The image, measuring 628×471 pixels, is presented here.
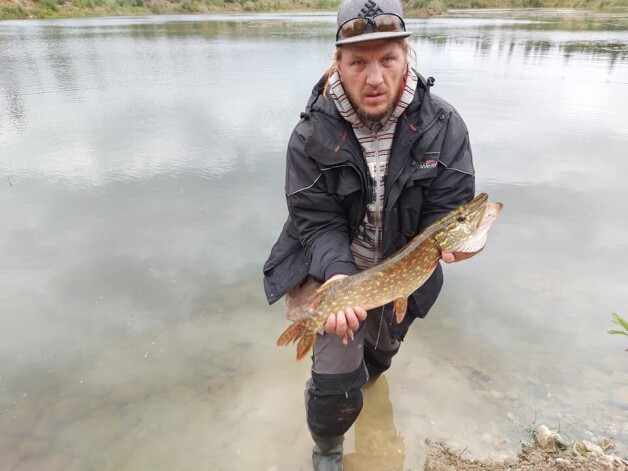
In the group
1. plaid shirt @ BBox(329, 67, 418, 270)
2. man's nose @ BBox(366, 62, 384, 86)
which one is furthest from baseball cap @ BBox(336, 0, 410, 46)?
plaid shirt @ BBox(329, 67, 418, 270)

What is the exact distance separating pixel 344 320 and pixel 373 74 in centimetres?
129

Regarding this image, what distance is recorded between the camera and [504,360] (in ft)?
11.4

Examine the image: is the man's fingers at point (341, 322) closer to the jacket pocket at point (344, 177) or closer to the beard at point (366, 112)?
the jacket pocket at point (344, 177)

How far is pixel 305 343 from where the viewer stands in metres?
2.42

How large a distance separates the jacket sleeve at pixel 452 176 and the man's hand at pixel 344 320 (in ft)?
2.46

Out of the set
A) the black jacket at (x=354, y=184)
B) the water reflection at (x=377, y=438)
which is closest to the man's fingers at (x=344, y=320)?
the black jacket at (x=354, y=184)

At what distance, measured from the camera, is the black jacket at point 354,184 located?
8.02ft

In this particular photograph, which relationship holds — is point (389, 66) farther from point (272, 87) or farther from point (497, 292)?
point (272, 87)

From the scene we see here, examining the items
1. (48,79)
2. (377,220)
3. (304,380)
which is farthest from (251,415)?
(48,79)

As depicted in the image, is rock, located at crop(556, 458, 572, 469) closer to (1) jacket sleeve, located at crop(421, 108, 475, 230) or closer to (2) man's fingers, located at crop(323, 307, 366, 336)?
(2) man's fingers, located at crop(323, 307, 366, 336)

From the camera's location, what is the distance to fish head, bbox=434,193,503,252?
2.36 metres

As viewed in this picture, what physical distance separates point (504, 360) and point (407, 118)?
2.14 meters

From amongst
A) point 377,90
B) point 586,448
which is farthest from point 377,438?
point 377,90

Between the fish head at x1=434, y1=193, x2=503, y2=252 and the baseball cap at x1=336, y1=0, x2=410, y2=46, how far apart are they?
3.17ft
